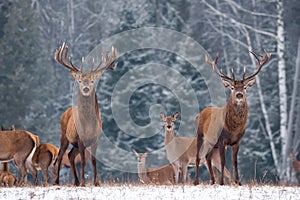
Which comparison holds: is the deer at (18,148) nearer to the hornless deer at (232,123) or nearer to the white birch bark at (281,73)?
the hornless deer at (232,123)

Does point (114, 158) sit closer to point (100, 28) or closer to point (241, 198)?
point (100, 28)

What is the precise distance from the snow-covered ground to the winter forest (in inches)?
616

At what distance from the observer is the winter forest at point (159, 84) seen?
28.0 meters

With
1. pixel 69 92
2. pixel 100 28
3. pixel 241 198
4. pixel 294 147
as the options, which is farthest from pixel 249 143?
pixel 241 198

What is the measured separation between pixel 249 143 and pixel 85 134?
16710 mm

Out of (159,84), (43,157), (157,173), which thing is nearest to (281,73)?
(159,84)

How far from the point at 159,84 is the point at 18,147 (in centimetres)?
1707

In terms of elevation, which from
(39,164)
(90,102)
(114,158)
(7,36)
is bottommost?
(114,158)

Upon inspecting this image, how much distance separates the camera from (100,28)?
1563 inches

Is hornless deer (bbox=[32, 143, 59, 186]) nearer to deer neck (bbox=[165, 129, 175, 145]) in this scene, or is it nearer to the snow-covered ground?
deer neck (bbox=[165, 129, 175, 145])

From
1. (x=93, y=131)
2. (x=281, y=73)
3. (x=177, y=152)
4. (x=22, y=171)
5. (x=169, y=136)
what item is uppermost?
(x=281, y=73)

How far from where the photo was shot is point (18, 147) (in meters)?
13.2

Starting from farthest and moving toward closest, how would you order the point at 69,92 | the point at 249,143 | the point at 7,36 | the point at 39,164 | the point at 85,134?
the point at 69,92
the point at 7,36
the point at 249,143
the point at 39,164
the point at 85,134

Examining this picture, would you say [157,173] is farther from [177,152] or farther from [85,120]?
[85,120]
